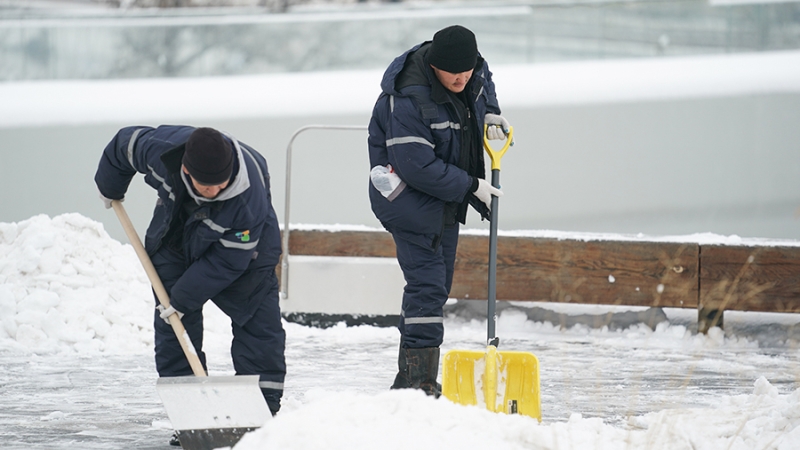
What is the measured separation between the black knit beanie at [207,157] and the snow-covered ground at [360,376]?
3.00ft

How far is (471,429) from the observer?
3305 mm

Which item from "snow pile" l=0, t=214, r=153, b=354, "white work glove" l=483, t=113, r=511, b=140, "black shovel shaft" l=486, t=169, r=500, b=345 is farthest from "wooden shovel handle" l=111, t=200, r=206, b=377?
"snow pile" l=0, t=214, r=153, b=354

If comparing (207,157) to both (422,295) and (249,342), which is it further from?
(422,295)

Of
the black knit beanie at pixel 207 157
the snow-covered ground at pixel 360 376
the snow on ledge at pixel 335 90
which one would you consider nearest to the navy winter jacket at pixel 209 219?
the black knit beanie at pixel 207 157

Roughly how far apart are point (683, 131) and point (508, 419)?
5.07 metres

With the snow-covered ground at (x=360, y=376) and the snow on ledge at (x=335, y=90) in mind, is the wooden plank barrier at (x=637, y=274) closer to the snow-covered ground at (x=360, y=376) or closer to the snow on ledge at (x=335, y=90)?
the snow-covered ground at (x=360, y=376)

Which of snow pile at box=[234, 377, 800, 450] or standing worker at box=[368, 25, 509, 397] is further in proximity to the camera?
standing worker at box=[368, 25, 509, 397]

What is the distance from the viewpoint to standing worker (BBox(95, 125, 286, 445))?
3705 millimetres

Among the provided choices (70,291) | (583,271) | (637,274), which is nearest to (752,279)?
(637,274)

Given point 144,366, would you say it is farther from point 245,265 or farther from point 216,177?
point 216,177

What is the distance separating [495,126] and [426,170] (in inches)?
21.1

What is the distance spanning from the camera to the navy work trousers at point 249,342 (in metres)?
4.05

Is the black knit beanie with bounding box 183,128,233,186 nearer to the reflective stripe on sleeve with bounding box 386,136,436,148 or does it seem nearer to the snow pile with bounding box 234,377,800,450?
the snow pile with bounding box 234,377,800,450

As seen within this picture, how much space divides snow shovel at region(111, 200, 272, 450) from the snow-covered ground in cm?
42
